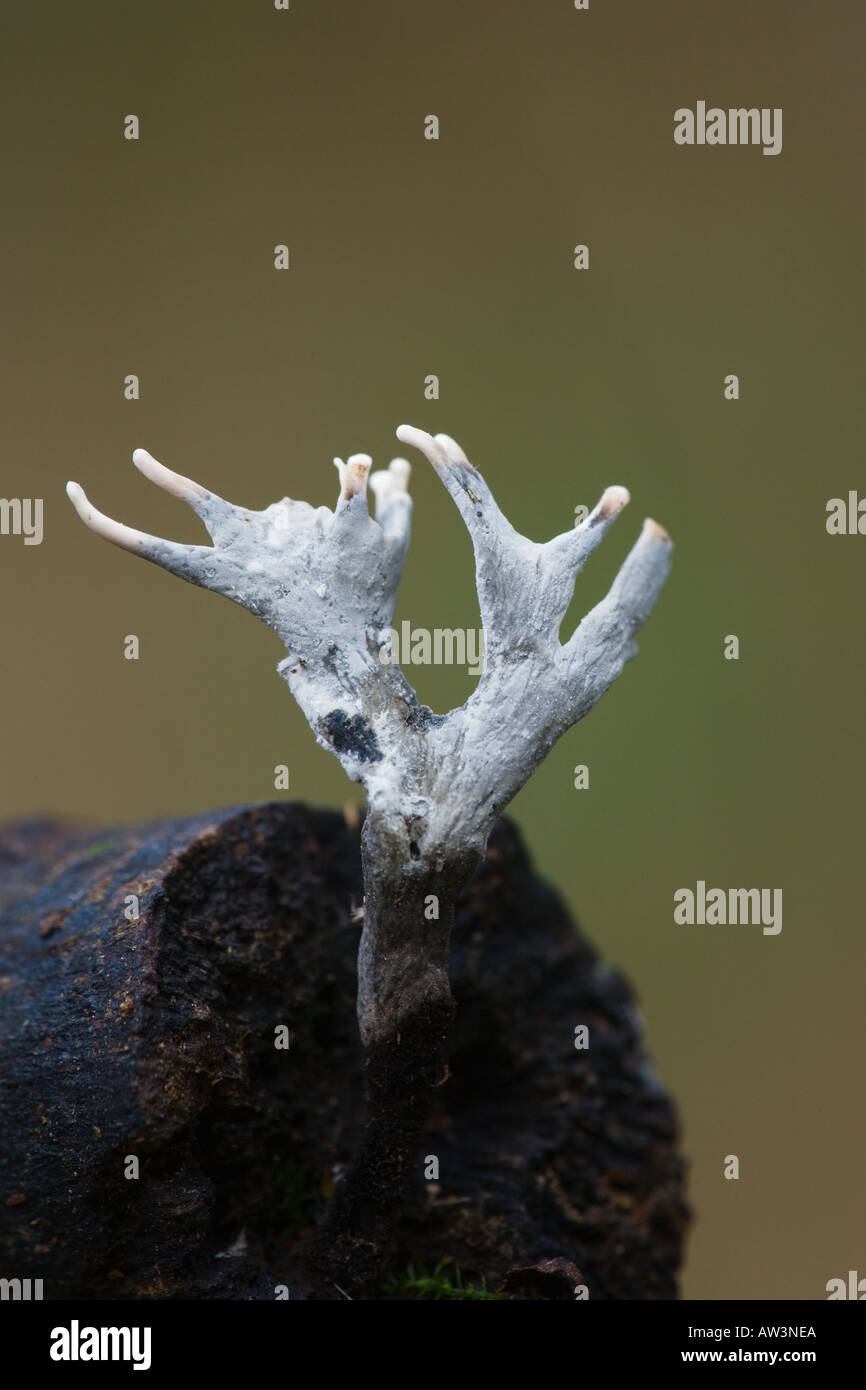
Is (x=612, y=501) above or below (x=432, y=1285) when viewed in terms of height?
above

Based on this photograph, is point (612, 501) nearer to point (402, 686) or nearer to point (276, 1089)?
point (402, 686)
